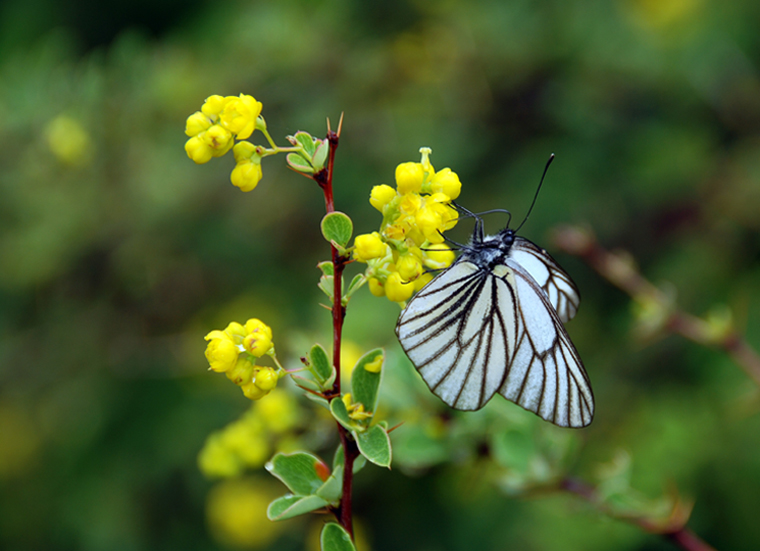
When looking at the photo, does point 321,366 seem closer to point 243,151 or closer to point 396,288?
point 396,288

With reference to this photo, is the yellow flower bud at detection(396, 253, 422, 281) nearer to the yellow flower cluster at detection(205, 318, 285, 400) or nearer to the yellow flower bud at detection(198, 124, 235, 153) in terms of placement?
the yellow flower cluster at detection(205, 318, 285, 400)

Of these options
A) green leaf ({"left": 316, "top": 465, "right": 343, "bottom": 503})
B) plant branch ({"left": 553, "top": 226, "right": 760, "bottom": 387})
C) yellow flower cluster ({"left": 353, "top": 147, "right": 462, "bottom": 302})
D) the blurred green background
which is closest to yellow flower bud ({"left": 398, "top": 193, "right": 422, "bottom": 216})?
yellow flower cluster ({"left": 353, "top": 147, "right": 462, "bottom": 302})

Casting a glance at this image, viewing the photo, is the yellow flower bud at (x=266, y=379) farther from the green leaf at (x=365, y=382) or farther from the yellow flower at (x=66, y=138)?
the yellow flower at (x=66, y=138)

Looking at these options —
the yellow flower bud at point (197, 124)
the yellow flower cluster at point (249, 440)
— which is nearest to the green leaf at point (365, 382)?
the yellow flower bud at point (197, 124)

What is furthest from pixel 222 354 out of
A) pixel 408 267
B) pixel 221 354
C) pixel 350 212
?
pixel 350 212

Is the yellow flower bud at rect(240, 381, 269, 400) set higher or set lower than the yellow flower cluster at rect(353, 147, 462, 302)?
lower

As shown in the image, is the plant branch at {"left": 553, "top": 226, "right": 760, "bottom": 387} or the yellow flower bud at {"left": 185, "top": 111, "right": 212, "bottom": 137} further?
the plant branch at {"left": 553, "top": 226, "right": 760, "bottom": 387}
